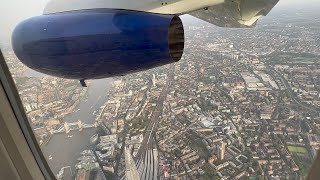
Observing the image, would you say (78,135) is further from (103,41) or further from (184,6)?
(184,6)

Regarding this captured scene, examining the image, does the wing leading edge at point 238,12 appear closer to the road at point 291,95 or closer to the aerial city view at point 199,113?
the aerial city view at point 199,113

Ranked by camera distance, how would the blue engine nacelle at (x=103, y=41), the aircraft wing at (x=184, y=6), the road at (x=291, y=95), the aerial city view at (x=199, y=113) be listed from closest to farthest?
the blue engine nacelle at (x=103, y=41) < the aircraft wing at (x=184, y=6) < the aerial city view at (x=199, y=113) < the road at (x=291, y=95)

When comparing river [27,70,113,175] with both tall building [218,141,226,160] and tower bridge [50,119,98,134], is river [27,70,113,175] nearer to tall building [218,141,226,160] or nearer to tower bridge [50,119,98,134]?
tower bridge [50,119,98,134]

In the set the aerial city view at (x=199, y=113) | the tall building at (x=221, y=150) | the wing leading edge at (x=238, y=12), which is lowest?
the tall building at (x=221, y=150)

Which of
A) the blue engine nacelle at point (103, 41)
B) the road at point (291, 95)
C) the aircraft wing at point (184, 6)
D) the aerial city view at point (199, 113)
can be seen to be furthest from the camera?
the road at point (291, 95)

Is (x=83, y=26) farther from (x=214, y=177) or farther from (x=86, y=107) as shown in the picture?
(x=214, y=177)

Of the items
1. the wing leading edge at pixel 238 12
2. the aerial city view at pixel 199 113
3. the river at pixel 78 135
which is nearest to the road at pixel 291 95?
the aerial city view at pixel 199 113
